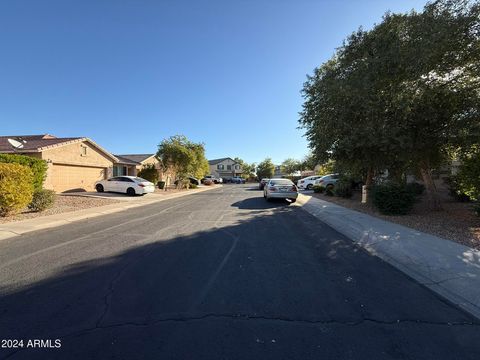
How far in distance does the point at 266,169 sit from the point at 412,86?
67.0 metres

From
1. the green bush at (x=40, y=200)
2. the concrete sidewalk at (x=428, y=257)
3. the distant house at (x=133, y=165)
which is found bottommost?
the concrete sidewalk at (x=428, y=257)

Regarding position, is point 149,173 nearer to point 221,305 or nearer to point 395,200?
point 395,200

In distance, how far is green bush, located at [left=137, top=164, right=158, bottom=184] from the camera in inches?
1345

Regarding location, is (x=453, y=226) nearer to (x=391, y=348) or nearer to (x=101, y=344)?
(x=391, y=348)

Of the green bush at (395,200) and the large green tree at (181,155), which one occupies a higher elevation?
the large green tree at (181,155)

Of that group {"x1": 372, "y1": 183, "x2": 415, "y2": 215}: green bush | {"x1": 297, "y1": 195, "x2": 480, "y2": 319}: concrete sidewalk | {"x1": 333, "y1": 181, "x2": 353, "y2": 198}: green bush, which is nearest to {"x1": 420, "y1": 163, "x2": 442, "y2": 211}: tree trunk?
{"x1": 372, "y1": 183, "x2": 415, "y2": 215}: green bush

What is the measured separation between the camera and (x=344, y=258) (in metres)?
5.89

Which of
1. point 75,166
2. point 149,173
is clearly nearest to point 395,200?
point 75,166

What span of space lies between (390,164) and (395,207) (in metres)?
3.29

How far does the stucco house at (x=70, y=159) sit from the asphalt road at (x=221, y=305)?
1682 centimetres

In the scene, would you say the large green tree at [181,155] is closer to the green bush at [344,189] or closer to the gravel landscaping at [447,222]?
the green bush at [344,189]

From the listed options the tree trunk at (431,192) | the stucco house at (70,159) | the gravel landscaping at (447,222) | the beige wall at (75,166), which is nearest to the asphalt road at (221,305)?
the gravel landscaping at (447,222)

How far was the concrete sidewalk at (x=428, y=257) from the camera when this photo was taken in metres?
4.25

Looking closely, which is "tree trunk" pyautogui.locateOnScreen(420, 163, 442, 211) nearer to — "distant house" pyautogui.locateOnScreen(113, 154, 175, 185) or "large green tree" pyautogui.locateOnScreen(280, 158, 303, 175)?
"distant house" pyautogui.locateOnScreen(113, 154, 175, 185)
